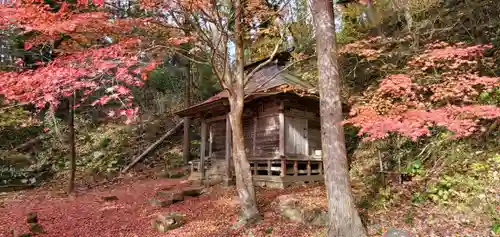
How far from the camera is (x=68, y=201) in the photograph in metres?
12.8

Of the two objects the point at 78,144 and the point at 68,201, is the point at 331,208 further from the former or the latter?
the point at 78,144

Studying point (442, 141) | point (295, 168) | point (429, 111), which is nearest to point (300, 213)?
point (429, 111)

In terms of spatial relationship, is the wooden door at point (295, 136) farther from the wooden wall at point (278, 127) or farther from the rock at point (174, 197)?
the rock at point (174, 197)

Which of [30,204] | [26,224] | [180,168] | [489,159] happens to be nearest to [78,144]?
[180,168]

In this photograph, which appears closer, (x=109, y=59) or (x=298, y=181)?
(x=109, y=59)

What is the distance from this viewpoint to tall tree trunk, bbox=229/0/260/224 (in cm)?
813

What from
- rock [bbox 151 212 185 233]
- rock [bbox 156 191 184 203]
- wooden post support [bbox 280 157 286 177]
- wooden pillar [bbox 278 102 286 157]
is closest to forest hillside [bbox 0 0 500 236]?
rock [bbox 156 191 184 203]

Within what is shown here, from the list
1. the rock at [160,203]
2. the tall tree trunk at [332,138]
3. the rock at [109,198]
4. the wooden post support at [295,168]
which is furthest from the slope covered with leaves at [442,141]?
the rock at [109,198]

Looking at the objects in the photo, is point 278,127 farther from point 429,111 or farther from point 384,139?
point 429,111

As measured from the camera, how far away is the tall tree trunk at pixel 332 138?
19.5 ft

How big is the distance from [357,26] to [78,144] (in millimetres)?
19719

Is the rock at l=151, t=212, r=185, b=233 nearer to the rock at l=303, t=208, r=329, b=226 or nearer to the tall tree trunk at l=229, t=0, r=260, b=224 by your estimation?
the tall tree trunk at l=229, t=0, r=260, b=224

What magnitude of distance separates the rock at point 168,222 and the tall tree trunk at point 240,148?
73.7 inches

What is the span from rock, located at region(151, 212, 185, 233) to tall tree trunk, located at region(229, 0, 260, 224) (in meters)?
1.87
